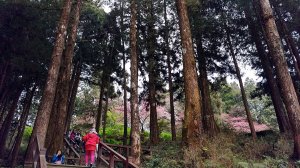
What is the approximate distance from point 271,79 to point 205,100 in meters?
4.41

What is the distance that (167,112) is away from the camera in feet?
113

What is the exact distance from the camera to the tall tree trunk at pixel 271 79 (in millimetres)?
16325

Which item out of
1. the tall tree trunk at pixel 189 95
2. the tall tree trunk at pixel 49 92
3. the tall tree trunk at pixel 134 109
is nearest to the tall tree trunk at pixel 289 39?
the tall tree trunk at pixel 189 95

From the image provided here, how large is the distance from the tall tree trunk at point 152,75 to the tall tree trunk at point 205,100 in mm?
3556

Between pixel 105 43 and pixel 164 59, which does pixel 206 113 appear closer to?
pixel 164 59

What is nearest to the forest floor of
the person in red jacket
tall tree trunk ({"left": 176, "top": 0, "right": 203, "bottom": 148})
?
tall tree trunk ({"left": 176, "top": 0, "right": 203, "bottom": 148})

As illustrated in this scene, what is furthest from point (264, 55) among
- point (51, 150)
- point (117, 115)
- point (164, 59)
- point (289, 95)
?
point (117, 115)

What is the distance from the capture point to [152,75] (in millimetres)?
20375

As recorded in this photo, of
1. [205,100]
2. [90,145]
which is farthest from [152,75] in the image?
[90,145]

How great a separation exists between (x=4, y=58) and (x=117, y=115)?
20.2 metres

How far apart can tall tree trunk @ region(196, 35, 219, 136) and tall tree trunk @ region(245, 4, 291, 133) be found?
364cm

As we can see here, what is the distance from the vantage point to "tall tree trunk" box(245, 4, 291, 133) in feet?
53.6

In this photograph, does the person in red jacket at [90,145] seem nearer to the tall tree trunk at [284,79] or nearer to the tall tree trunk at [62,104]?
the tall tree trunk at [62,104]

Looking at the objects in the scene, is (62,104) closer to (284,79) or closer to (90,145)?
(90,145)
